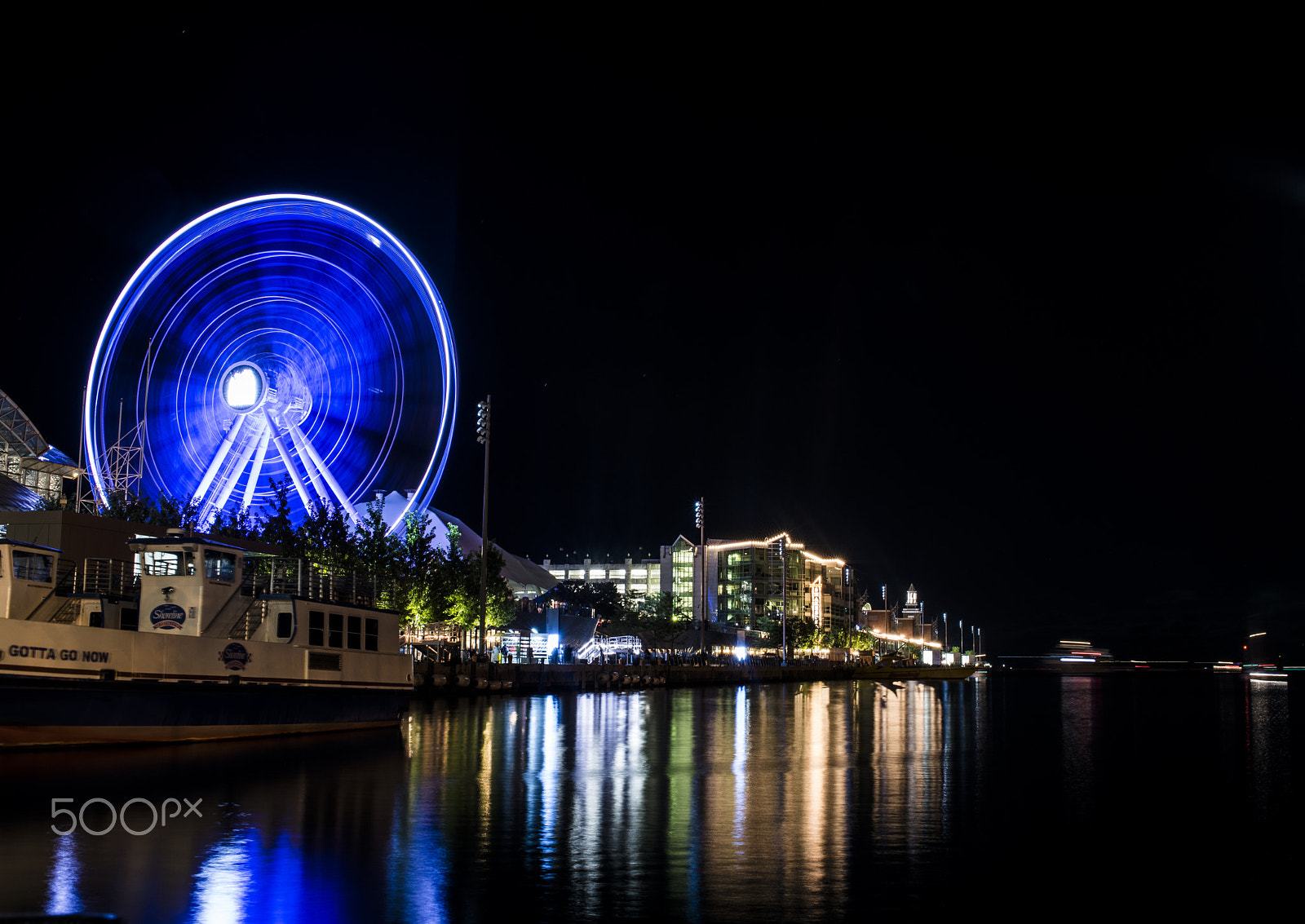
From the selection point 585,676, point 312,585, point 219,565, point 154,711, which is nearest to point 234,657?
point 154,711

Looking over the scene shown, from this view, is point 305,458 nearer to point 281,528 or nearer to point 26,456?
point 281,528

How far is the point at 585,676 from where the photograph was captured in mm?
78500

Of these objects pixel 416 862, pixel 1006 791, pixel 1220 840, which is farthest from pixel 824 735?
pixel 416 862

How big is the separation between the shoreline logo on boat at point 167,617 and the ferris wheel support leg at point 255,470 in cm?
2486

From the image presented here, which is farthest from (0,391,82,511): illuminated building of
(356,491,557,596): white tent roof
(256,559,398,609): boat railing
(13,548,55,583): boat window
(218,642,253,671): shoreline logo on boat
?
(218,642,253,671): shoreline logo on boat

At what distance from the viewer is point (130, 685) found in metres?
26.5

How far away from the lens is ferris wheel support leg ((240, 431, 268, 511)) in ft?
174

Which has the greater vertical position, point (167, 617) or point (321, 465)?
point (321, 465)

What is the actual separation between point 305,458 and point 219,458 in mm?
3875

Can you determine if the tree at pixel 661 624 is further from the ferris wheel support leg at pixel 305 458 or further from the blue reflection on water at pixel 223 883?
the blue reflection on water at pixel 223 883

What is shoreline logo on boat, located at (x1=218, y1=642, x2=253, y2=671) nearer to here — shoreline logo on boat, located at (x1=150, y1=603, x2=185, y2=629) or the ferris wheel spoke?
shoreline logo on boat, located at (x1=150, y1=603, x2=185, y2=629)

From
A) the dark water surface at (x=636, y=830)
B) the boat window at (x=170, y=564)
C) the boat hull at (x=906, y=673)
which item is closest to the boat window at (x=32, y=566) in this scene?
the boat window at (x=170, y=564)

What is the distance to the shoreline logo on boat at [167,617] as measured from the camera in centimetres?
2906

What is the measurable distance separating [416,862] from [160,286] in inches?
1722
